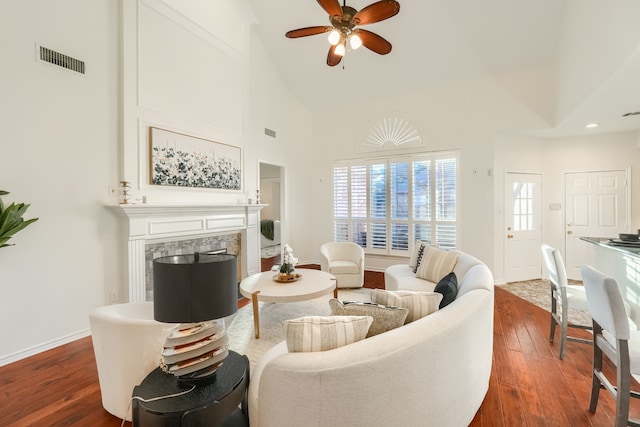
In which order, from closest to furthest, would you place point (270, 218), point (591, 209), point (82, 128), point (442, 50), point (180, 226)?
point (82, 128)
point (180, 226)
point (442, 50)
point (591, 209)
point (270, 218)

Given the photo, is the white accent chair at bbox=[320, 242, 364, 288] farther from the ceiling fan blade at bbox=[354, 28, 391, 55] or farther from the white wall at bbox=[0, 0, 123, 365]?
the ceiling fan blade at bbox=[354, 28, 391, 55]

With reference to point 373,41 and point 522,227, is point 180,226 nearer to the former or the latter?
point 373,41

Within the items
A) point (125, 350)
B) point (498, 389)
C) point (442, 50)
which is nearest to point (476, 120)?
point (442, 50)

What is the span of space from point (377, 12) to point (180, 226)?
3.35 metres

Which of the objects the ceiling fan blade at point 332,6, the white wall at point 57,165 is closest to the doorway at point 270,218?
the white wall at point 57,165

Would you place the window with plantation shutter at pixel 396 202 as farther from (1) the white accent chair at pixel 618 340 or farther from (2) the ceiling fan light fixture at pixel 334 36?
(1) the white accent chair at pixel 618 340

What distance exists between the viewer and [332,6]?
2.55m

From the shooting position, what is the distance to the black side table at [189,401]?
114cm

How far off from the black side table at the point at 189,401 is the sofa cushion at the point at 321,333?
351 mm

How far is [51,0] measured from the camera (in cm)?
271

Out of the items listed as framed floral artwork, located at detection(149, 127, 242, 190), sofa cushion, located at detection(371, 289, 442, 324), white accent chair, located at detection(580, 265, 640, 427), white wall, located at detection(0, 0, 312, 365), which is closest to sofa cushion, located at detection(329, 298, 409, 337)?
sofa cushion, located at detection(371, 289, 442, 324)

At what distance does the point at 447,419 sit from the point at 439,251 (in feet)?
7.19

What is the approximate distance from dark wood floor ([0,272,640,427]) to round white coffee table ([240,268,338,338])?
1.33 metres

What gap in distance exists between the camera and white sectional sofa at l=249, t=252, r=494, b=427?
1083mm
